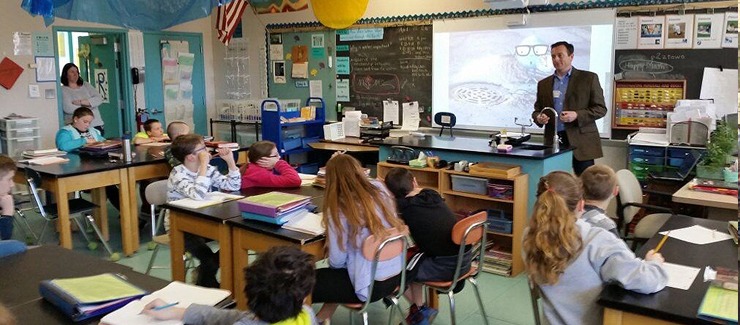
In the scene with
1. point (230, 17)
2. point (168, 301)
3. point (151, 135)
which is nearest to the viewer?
point (168, 301)

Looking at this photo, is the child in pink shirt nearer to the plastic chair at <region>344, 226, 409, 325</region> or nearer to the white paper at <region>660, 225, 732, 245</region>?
the plastic chair at <region>344, 226, 409, 325</region>

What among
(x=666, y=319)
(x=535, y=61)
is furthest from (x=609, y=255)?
(x=535, y=61)

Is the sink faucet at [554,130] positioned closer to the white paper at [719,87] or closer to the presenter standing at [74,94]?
the white paper at [719,87]

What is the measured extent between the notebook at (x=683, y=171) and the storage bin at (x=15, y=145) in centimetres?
585

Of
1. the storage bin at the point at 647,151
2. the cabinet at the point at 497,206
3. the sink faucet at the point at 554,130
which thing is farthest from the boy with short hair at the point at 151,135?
the storage bin at the point at 647,151

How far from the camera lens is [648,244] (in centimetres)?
249

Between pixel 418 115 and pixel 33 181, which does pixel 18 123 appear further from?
pixel 418 115

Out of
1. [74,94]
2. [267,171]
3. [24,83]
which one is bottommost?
[267,171]

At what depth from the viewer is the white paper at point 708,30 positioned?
15.5 ft

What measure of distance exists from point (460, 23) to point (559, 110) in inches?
67.0

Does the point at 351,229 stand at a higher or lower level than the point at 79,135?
lower

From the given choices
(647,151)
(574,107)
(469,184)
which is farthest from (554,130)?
(469,184)

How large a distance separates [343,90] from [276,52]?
1.12 metres

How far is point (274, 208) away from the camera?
9.12ft
